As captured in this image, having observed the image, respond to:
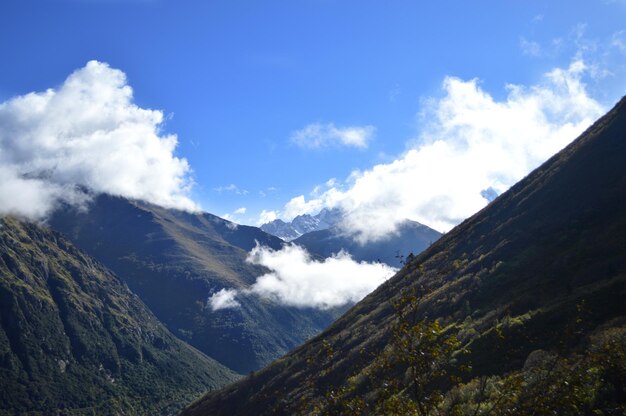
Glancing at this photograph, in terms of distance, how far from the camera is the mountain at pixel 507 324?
15078 millimetres

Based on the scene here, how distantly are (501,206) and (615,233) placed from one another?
49161 mm

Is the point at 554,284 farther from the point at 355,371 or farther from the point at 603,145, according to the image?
the point at 603,145

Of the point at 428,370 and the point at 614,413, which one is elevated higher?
the point at 428,370

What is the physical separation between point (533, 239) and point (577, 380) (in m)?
66.5

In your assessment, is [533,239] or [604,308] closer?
[604,308]

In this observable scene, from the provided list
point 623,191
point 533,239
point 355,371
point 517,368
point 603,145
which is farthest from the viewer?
point 603,145

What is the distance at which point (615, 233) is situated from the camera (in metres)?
57.1

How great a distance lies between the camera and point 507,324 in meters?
45.2

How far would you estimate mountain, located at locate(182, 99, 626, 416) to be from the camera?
49.5 feet

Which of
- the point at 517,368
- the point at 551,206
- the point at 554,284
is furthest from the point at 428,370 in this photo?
the point at 551,206

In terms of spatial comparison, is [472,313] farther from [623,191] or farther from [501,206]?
[501,206]

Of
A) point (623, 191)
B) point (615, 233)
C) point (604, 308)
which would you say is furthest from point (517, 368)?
point (623, 191)

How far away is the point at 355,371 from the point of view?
6269 centimetres

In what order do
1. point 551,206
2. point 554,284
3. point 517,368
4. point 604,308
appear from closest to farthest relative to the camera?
point 517,368 → point 604,308 → point 554,284 → point 551,206
